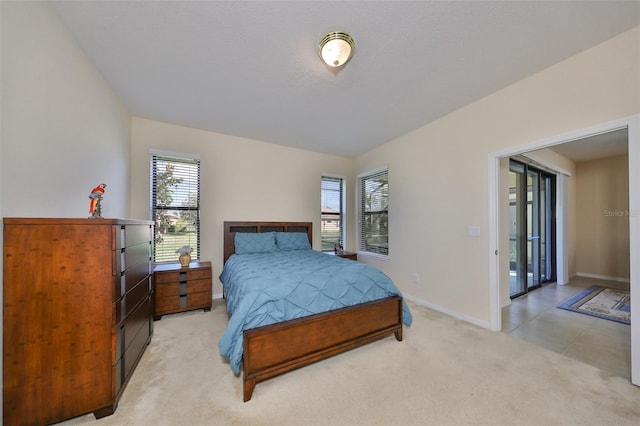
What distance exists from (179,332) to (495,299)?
3.55 meters

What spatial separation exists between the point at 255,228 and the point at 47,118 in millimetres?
2688

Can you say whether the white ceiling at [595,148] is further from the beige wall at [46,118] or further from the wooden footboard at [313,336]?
the beige wall at [46,118]

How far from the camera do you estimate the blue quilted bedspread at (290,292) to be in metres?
1.71

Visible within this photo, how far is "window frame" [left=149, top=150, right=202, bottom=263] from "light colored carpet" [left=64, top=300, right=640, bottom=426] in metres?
1.47

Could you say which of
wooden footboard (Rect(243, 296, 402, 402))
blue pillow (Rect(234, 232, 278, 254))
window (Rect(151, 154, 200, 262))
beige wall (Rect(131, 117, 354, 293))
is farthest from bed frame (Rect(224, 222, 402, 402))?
window (Rect(151, 154, 200, 262))

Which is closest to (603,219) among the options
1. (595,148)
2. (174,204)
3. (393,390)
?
(595,148)

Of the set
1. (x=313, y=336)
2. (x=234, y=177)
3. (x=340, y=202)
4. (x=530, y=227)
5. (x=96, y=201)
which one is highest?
(x=234, y=177)

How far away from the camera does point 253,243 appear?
3635mm

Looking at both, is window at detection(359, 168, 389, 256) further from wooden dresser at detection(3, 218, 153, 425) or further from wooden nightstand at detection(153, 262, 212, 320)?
wooden dresser at detection(3, 218, 153, 425)

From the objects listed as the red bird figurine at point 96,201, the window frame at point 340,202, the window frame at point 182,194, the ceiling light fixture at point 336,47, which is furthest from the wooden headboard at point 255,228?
the ceiling light fixture at point 336,47

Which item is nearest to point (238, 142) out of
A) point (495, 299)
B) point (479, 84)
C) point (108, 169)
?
point (108, 169)

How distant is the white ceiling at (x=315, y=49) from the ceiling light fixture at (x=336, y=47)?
0.16 feet

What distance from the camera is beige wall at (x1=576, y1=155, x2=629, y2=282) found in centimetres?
404

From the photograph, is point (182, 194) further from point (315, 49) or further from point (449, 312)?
point (449, 312)
